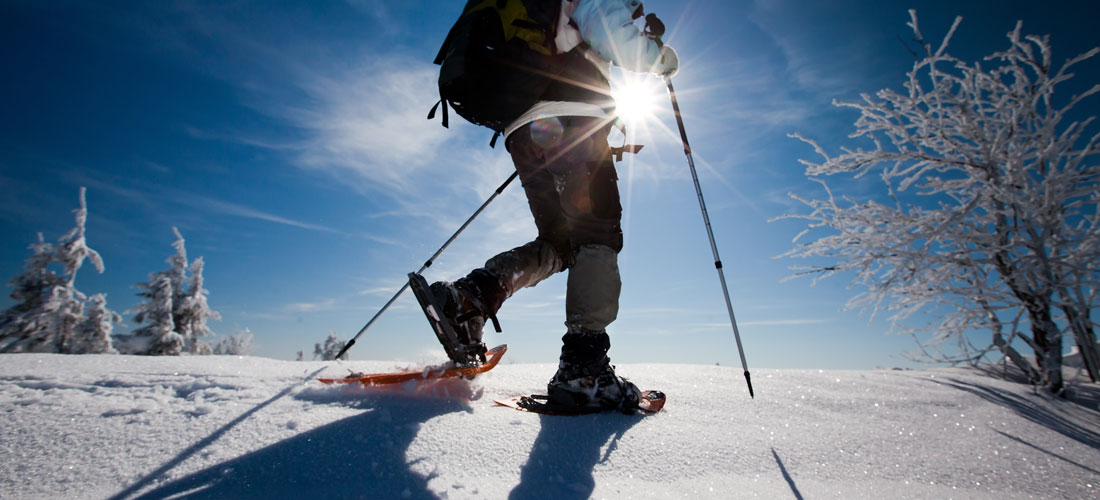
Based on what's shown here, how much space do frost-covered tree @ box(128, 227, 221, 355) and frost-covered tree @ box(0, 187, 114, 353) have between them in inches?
92.4

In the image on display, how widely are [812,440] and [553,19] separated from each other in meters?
2.24

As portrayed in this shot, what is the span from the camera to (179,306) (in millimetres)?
16969

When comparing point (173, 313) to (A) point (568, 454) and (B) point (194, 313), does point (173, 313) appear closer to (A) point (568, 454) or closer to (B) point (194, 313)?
(B) point (194, 313)

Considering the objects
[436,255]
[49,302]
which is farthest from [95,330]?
[436,255]

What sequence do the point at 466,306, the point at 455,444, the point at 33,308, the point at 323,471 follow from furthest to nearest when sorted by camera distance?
the point at 33,308 → the point at 466,306 → the point at 455,444 → the point at 323,471

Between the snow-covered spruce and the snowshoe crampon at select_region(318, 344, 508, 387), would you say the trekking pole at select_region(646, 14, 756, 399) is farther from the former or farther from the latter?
the snow-covered spruce

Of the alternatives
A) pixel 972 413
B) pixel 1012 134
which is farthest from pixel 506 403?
pixel 1012 134

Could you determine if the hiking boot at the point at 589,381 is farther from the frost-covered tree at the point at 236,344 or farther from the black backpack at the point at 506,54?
the frost-covered tree at the point at 236,344

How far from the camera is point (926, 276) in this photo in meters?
4.20

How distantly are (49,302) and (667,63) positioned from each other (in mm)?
19736

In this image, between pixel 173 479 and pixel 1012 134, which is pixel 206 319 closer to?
pixel 173 479

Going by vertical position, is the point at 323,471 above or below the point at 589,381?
below

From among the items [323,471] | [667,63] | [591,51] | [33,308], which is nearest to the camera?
[323,471]

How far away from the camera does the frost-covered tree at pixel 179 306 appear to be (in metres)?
16.1
